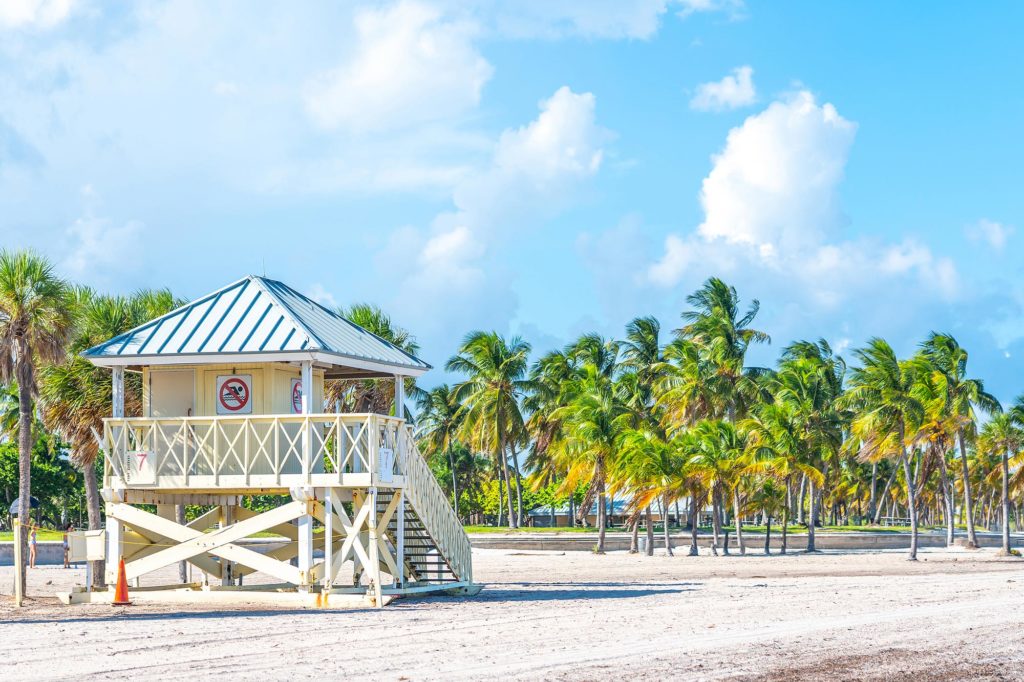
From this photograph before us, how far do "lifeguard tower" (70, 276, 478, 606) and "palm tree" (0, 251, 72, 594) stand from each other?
3.35 metres

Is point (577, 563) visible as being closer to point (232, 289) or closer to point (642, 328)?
point (232, 289)

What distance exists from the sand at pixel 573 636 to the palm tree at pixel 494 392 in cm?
3586

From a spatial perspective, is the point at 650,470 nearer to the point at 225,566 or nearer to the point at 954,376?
the point at 954,376

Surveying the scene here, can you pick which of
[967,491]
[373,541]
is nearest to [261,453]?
[373,541]

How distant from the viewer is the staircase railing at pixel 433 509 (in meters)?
21.5

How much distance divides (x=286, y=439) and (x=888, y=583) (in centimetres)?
1338

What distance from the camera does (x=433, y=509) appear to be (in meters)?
22.6

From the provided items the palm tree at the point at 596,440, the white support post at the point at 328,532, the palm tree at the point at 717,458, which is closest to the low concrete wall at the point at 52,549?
the palm tree at the point at 596,440

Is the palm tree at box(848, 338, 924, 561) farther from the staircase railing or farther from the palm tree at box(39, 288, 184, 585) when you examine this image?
the palm tree at box(39, 288, 184, 585)

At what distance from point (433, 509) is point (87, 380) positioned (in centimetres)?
897

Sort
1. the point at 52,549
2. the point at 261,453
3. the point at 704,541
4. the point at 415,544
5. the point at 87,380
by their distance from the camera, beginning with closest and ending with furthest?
the point at 261,453, the point at 415,544, the point at 87,380, the point at 52,549, the point at 704,541

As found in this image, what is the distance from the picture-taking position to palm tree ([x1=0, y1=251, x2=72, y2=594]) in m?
24.7

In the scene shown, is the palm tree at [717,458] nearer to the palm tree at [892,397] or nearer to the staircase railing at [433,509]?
the palm tree at [892,397]

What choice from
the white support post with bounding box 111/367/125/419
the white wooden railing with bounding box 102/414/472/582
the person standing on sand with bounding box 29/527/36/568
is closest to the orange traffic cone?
the white wooden railing with bounding box 102/414/472/582
